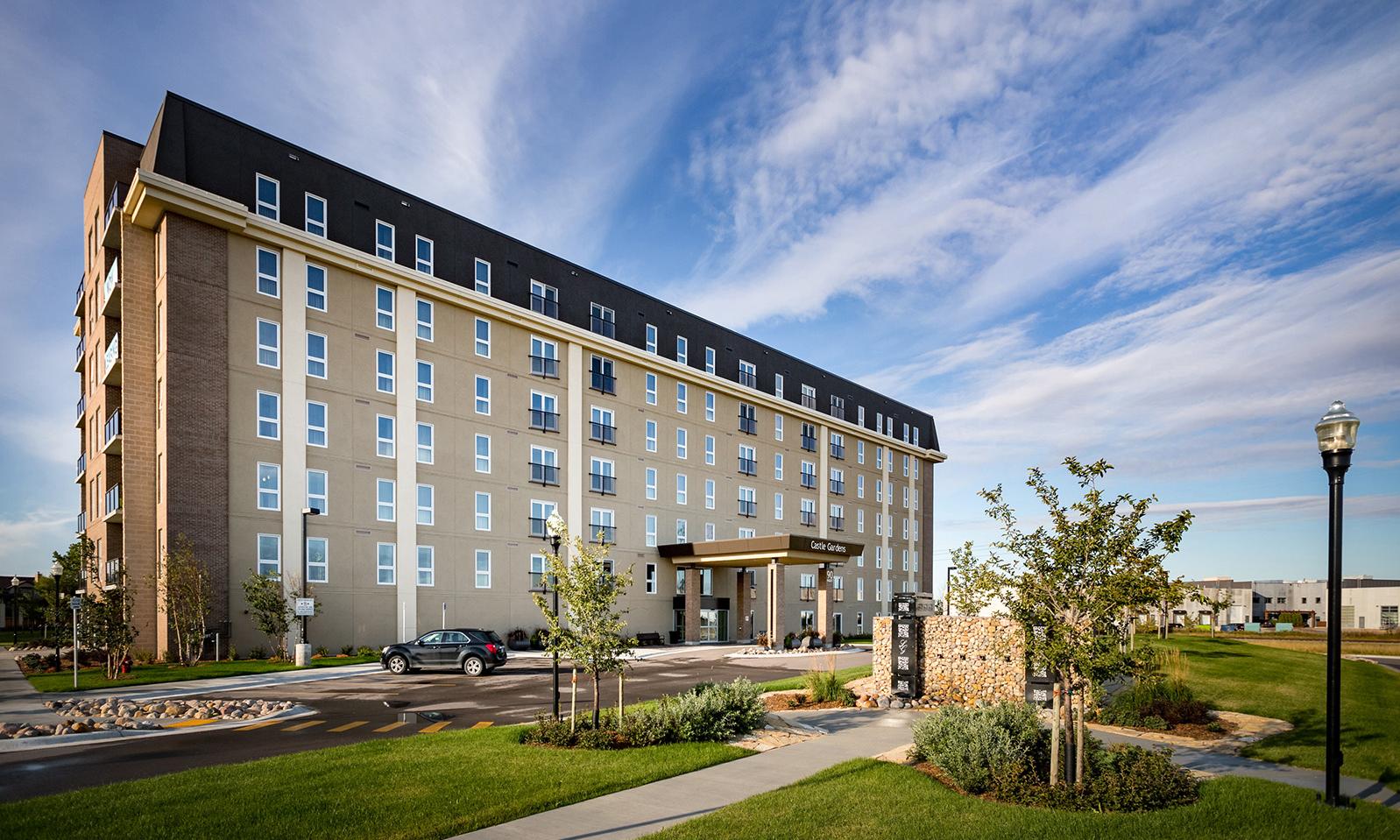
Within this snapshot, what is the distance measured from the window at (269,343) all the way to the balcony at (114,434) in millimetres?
6477

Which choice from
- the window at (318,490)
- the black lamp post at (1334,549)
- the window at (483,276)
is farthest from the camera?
the window at (483,276)

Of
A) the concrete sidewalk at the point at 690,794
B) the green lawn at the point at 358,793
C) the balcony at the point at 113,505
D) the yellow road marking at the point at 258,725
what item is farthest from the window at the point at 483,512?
the concrete sidewalk at the point at 690,794

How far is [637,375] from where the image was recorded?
4719 centimetres

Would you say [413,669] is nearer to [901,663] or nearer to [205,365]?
[205,365]

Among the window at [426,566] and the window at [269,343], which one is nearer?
the window at [269,343]

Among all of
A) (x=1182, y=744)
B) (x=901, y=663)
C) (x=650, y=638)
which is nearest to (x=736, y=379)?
(x=650, y=638)

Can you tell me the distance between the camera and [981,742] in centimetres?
1038

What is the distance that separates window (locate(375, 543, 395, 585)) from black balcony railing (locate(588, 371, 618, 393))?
47.0ft

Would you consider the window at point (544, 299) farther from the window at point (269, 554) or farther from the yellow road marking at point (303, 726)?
the yellow road marking at point (303, 726)

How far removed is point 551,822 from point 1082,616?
6.55 m

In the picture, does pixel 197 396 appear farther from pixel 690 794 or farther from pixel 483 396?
pixel 690 794

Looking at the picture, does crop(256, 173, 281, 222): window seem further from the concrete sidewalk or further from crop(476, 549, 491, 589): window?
the concrete sidewalk

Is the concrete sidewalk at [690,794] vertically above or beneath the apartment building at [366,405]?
beneath

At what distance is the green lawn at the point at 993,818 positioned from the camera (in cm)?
802
